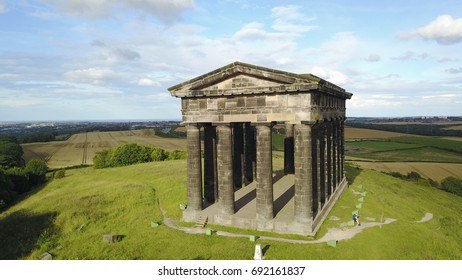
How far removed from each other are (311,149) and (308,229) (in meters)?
5.56

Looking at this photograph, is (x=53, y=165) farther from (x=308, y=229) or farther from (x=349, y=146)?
(x=349, y=146)

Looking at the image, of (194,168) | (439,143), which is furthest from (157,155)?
(439,143)

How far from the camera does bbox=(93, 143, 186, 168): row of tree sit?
2584 inches

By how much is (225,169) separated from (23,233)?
679 inches

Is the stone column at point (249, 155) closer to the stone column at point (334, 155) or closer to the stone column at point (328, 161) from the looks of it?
the stone column at point (334, 155)

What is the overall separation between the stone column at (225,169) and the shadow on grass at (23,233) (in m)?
14.0

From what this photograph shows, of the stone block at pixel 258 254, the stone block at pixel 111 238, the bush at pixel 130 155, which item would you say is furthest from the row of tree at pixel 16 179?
the stone block at pixel 258 254

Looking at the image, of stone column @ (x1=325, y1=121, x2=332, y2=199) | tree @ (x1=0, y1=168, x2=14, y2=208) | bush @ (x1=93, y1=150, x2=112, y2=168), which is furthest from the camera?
bush @ (x1=93, y1=150, x2=112, y2=168)

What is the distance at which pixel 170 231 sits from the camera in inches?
946

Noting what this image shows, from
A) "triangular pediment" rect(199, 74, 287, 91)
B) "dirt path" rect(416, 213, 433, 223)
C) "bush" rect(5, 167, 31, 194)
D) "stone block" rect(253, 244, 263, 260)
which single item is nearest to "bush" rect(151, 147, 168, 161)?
"bush" rect(5, 167, 31, 194)

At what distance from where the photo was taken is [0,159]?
6250 cm

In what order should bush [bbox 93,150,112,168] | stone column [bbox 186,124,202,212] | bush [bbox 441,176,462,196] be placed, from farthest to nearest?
bush [bbox 93,150,112,168]
bush [bbox 441,176,462,196]
stone column [bbox 186,124,202,212]

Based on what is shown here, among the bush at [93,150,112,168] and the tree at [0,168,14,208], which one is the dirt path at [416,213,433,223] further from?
the bush at [93,150,112,168]

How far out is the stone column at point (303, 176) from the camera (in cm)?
2192
